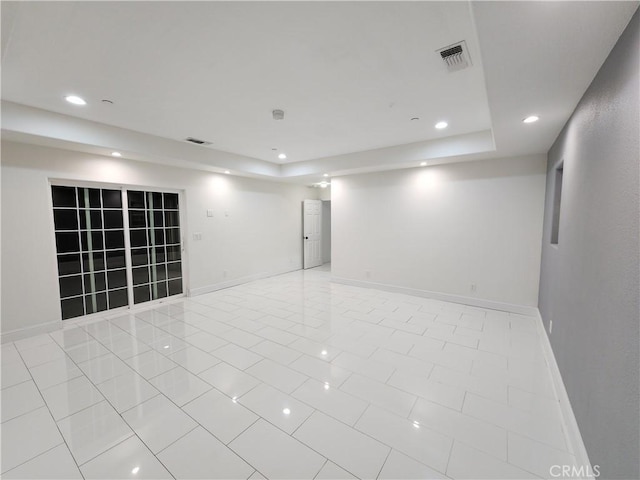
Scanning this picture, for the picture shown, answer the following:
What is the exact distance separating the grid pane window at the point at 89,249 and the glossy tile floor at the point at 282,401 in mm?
457

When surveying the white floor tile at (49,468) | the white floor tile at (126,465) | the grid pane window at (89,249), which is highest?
the grid pane window at (89,249)

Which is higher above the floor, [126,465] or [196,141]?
[196,141]

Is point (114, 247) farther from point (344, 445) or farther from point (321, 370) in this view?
point (344, 445)

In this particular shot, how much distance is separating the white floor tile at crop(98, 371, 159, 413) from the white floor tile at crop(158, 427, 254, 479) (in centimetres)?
70

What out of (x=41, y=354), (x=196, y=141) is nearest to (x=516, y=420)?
(x=41, y=354)

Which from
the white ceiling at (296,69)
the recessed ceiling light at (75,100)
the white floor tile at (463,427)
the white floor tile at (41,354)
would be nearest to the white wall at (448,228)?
the white ceiling at (296,69)

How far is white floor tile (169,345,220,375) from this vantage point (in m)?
2.70

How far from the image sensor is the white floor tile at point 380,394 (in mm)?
2135

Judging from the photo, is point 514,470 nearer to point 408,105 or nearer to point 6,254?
point 408,105

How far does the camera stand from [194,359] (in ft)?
9.39

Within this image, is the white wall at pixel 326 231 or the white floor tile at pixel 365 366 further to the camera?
the white wall at pixel 326 231

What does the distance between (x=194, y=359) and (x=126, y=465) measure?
1.22 m

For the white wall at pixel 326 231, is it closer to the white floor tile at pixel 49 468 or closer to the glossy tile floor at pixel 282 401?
the glossy tile floor at pixel 282 401

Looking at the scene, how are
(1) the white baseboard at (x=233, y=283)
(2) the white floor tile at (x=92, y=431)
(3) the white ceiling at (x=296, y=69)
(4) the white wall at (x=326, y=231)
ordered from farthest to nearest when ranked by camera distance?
(4) the white wall at (x=326, y=231) → (1) the white baseboard at (x=233, y=283) → (2) the white floor tile at (x=92, y=431) → (3) the white ceiling at (x=296, y=69)
